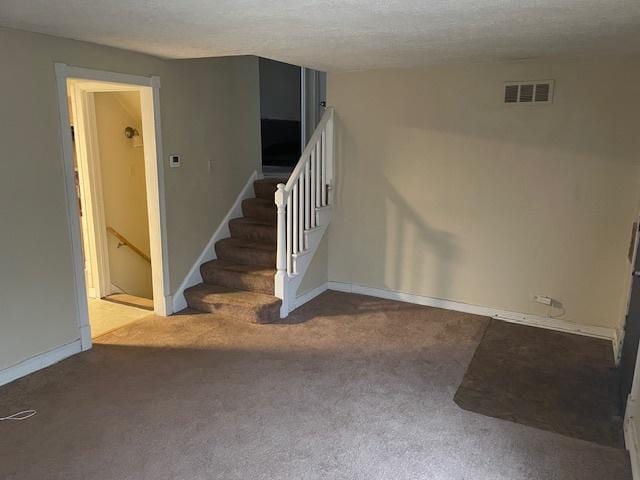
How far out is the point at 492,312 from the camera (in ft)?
14.1

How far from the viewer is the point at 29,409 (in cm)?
279

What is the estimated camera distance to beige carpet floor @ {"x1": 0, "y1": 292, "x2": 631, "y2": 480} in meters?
2.35

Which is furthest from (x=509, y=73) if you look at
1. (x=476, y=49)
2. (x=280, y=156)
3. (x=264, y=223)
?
(x=280, y=156)

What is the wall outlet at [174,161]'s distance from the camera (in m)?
4.09

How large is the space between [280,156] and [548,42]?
149 inches

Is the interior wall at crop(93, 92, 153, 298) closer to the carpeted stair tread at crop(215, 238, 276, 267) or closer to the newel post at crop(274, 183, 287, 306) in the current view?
the carpeted stair tread at crop(215, 238, 276, 267)

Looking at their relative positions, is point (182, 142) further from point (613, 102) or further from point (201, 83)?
point (613, 102)

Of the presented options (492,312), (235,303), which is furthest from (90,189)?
(492,312)

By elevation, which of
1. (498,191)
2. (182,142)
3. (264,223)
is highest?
(182,142)

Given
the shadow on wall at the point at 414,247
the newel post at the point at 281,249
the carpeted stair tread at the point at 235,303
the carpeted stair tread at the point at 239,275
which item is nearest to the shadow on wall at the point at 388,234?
the shadow on wall at the point at 414,247

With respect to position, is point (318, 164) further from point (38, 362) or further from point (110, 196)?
point (38, 362)

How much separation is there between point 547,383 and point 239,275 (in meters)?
2.59

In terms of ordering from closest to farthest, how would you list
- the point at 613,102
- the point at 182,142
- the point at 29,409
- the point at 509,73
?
1. the point at 29,409
2. the point at 613,102
3. the point at 509,73
4. the point at 182,142

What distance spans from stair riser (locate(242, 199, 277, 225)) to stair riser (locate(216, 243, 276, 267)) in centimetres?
44
